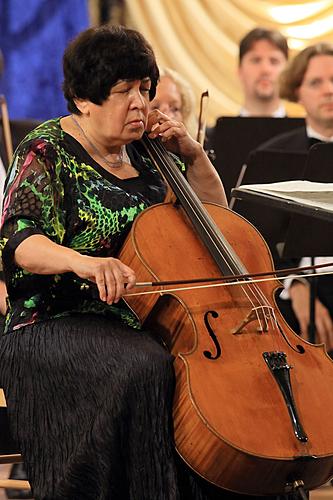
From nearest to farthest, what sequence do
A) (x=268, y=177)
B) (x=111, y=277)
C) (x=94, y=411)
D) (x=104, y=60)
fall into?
(x=111, y=277) → (x=94, y=411) → (x=104, y=60) → (x=268, y=177)

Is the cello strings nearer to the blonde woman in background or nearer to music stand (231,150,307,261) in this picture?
music stand (231,150,307,261)

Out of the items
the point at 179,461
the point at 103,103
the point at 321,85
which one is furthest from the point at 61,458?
the point at 321,85

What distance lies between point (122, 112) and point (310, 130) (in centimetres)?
140

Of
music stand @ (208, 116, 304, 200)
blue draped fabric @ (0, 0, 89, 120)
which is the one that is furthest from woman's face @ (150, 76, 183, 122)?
blue draped fabric @ (0, 0, 89, 120)

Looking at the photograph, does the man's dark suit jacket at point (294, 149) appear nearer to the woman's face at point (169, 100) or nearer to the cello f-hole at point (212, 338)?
the woman's face at point (169, 100)

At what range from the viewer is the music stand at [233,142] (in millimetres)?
2846

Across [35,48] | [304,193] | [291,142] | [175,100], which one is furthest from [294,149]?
[35,48]

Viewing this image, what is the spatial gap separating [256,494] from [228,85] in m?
3.13

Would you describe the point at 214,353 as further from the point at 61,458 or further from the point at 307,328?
the point at 307,328

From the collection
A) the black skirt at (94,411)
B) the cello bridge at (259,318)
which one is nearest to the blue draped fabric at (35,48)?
the black skirt at (94,411)

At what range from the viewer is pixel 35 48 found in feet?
13.7

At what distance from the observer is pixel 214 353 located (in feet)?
5.22

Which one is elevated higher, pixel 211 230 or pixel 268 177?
pixel 211 230

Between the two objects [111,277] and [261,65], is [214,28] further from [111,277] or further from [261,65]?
[111,277]
